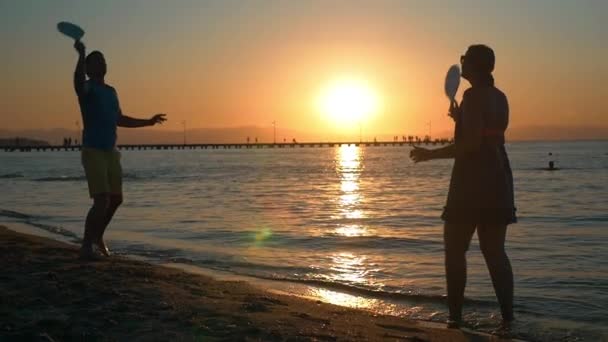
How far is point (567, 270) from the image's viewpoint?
7914 millimetres

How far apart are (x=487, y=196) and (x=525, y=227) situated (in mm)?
8479

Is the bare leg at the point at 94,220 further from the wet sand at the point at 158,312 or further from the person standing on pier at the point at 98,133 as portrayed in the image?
the wet sand at the point at 158,312

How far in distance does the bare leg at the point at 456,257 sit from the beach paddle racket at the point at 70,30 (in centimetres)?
371

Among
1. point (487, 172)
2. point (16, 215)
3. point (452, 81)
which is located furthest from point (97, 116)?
point (16, 215)

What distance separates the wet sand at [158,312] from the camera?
4.04 m

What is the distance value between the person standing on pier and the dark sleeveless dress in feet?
11.4

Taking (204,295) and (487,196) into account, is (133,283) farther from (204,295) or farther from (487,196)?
A: (487,196)

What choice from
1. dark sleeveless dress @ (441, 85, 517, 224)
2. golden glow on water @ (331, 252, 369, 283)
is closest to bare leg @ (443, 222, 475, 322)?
dark sleeveless dress @ (441, 85, 517, 224)

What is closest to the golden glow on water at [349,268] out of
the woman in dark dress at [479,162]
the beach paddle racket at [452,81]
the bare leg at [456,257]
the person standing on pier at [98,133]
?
the bare leg at [456,257]

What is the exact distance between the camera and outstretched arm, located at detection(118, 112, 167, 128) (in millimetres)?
6805

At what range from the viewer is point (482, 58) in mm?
4590

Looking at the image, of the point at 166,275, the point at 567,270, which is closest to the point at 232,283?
the point at 166,275

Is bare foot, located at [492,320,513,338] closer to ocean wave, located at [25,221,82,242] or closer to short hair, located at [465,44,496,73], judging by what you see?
short hair, located at [465,44,496,73]

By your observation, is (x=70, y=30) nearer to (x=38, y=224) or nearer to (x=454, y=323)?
(x=454, y=323)
